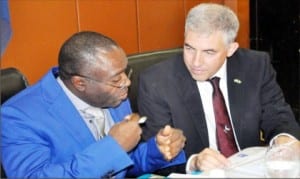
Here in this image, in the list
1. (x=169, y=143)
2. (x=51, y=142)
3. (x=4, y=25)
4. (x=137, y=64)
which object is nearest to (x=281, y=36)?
(x=137, y=64)

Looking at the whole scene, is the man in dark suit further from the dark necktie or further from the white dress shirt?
the white dress shirt

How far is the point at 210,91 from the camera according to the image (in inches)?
73.5

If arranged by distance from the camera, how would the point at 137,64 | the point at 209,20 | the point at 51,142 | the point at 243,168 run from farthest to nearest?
the point at 137,64 → the point at 209,20 → the point at 51,142 → the point at 243,168

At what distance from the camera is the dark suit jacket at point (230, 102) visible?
1821 mm

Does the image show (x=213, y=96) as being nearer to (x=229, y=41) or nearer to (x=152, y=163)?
(x=229, y=41)

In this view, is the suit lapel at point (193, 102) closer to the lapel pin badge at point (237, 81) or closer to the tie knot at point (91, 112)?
the lapel pin badge at point (237, 81)

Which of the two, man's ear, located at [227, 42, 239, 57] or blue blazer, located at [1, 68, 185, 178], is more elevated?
man's ear, located at [227, 42, 239, 57]

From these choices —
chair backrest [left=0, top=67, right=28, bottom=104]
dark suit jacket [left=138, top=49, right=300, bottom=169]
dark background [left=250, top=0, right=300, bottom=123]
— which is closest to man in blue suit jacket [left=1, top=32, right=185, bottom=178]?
chair backrest [left=0, top=67, right=28, bottom=104]

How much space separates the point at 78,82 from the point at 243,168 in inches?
24.2

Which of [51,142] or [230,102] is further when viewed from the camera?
[230,102]

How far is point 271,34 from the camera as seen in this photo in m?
3.93

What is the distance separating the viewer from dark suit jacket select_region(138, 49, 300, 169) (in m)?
1.82

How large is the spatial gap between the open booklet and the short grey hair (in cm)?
53

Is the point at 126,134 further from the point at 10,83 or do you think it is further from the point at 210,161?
the point at 10,83
